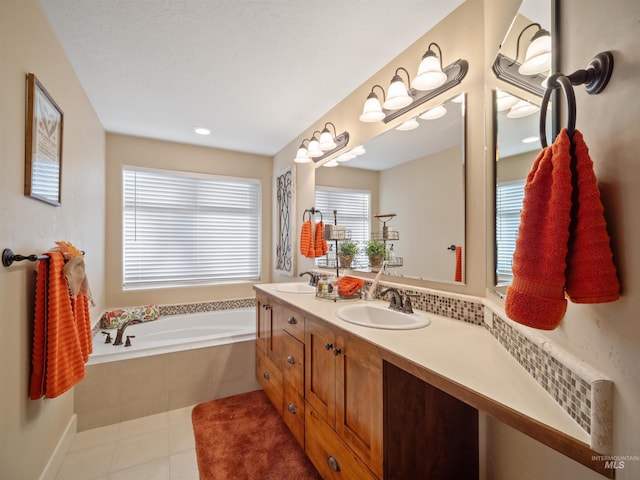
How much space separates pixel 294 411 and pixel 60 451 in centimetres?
140

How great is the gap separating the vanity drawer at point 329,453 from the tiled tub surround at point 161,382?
3.67 ft

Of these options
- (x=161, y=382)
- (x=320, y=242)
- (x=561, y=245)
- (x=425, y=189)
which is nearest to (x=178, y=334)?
(x=161, y=382)

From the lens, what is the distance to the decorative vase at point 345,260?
2.26 m

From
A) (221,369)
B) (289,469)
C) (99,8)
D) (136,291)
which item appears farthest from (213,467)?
(99,8)

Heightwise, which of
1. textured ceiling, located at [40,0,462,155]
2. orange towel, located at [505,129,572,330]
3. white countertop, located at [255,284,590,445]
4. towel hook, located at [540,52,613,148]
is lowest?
white countertop, located at [255,284,590,445]

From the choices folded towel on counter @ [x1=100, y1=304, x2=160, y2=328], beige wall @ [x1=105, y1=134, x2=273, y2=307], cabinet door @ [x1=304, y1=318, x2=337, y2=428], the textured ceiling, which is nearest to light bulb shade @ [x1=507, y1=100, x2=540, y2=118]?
the textured ceiling

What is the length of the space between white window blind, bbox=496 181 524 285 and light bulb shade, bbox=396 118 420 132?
700 millimetres

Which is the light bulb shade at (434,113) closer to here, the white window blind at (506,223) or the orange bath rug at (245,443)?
the white window blind at (506,223)

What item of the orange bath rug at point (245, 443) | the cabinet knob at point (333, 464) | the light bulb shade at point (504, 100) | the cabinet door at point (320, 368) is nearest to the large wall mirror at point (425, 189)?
the light bulb shade at point (504, 100)

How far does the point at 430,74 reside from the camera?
57.2 inches

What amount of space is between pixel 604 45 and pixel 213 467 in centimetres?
236

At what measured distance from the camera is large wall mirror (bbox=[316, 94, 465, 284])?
1475mm

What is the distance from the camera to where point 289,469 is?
169 cm

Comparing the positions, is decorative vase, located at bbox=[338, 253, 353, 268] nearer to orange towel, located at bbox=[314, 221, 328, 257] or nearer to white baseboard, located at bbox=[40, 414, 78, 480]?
orange towel, located at bbox=[314, 221, 328, 257]
